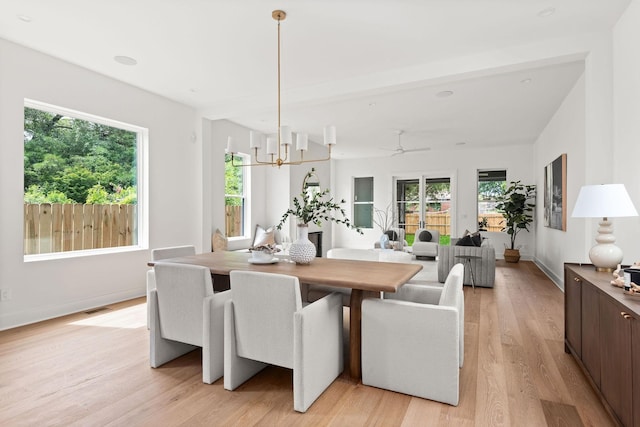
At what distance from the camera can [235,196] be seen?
249 inches

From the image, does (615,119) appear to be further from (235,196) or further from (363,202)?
(363,202)

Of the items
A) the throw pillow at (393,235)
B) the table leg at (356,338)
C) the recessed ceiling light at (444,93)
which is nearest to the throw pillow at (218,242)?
the table leg at (356,338)

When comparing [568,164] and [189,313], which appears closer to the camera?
[189,313]

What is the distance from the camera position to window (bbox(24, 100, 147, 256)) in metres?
3.65

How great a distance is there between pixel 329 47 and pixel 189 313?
108 inches

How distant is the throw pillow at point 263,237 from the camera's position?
6.36 metres

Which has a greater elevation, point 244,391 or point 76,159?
point 76,159

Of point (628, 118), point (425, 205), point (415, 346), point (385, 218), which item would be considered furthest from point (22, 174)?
point (425, 205)

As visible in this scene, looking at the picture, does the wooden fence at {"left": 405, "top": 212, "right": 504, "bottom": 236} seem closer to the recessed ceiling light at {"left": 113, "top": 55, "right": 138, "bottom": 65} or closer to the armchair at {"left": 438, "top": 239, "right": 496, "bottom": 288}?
the armchair at {"left": 438, "top": 239, "right": 496, "bottom": 288}

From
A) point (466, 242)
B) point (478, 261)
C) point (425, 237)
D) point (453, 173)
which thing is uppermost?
point (453, 173)

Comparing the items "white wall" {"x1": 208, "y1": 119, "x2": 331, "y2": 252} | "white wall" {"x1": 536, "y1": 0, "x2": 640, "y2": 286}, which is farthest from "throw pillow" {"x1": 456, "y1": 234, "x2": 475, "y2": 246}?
"white wall" {"x1": 208, "y1": 119, "x2": 331, "y2": 252}

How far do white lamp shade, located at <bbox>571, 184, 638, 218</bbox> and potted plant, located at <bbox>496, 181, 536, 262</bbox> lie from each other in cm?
601

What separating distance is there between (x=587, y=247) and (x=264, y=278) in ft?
10.4

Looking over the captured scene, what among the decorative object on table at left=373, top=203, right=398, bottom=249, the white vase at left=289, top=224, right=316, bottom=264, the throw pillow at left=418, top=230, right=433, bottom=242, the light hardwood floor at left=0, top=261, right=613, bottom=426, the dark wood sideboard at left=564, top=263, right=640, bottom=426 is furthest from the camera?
the decorative object on table at left=373, top=203, right=398, bottom=249
